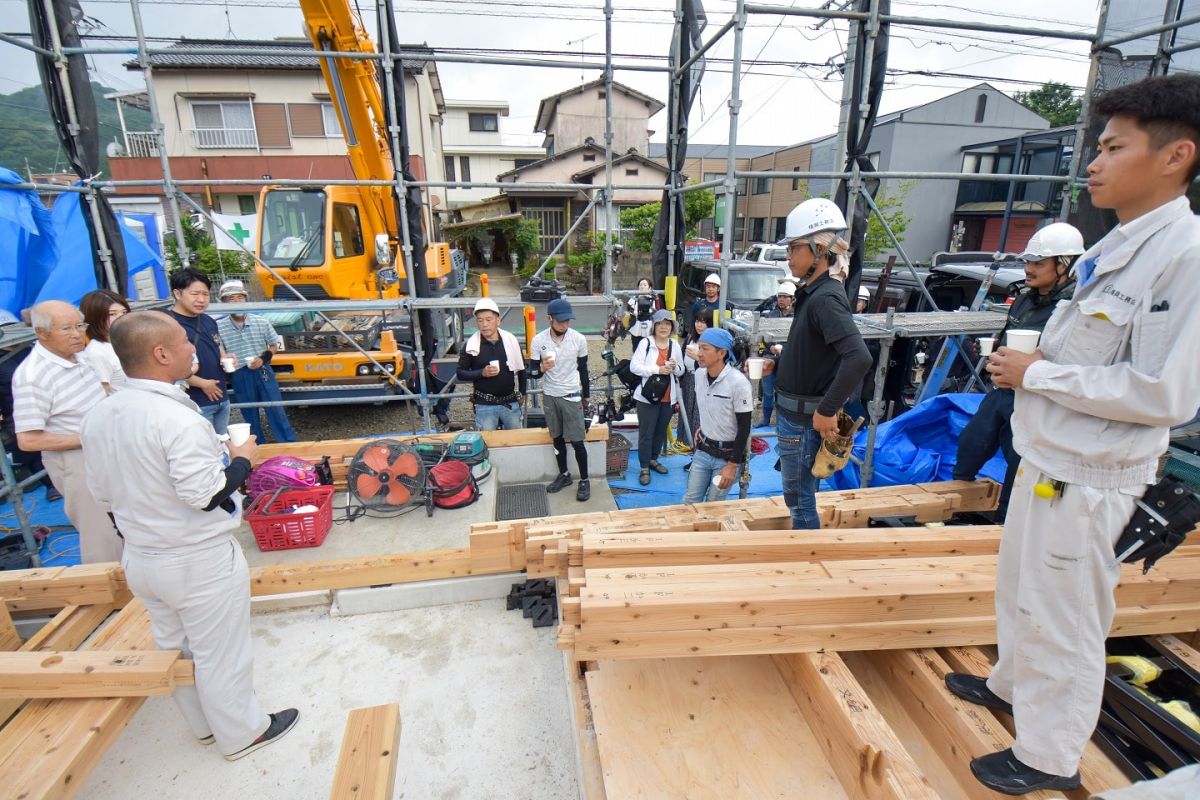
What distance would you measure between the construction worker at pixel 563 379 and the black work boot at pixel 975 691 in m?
3.73

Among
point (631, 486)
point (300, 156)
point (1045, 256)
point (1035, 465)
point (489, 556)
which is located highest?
point (300, 156)

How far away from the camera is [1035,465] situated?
67.5 inches

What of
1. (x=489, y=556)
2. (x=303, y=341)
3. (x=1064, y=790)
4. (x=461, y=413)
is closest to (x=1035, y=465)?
(x=1064, y=790)

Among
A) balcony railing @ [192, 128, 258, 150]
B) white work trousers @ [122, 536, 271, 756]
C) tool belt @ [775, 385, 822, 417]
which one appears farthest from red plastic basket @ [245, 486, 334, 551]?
balcony railing @ [192, 128, 258, 150]

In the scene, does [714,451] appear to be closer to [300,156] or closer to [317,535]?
[317,535]

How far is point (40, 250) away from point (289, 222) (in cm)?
416

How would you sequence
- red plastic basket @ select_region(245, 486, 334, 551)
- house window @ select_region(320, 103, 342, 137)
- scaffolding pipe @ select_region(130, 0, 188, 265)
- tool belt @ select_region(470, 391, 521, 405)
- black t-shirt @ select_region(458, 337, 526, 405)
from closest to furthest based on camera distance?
red plastic basket @ select_region(245, 486, 334, 551)
scaffolding pipe @ select_region(130, 0, 188, 265)
black t-shirt @ select_region(458, 337, 526, 405)
tool belt @ select_region(470, 391, 521, 405)
house window @ select_region(320, 103, 342, 137)

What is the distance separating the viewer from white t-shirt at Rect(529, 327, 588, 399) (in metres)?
5.34

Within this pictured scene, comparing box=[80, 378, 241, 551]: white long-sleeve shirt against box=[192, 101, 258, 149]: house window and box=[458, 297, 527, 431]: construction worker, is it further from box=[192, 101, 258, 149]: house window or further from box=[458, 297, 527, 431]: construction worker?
box=[192, 101, 258, 149]: house window

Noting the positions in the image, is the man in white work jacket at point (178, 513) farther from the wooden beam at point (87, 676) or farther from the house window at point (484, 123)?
the house window at point (484, 123)

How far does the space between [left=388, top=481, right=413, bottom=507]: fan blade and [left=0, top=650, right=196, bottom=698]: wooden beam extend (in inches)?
93.3

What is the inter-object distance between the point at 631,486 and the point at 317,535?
3024 millimetres

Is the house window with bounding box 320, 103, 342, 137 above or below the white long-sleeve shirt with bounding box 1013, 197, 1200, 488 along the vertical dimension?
above

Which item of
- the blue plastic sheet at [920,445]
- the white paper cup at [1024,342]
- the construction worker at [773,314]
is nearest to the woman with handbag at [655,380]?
the construction worker at [773,314]
